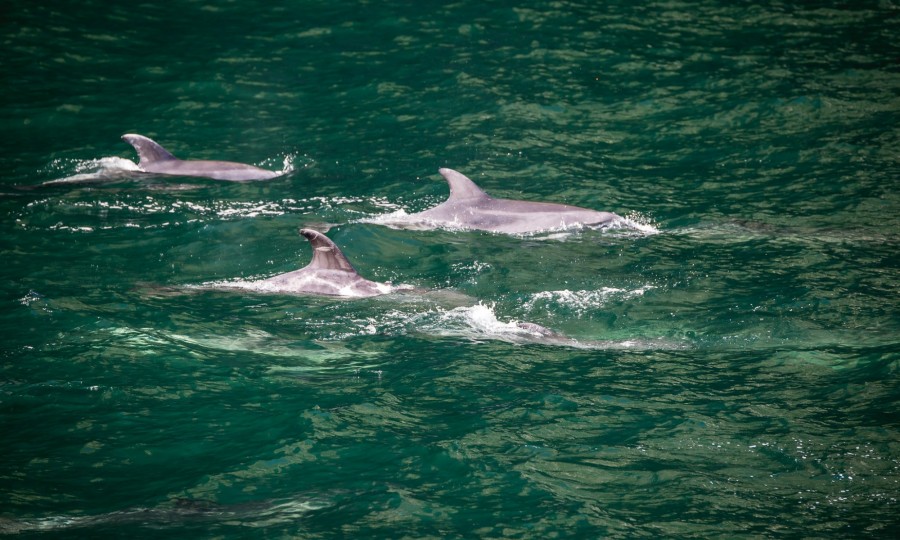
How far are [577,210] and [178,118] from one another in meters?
8.30

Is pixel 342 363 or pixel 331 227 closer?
pixel 342 363

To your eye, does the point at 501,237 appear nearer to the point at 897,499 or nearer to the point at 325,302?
the point at 325,302

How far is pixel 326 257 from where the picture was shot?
35.9 feet

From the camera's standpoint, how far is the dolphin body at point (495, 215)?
13.1 meters

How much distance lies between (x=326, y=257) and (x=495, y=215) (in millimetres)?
3137

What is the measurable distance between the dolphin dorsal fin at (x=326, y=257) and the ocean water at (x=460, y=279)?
0.45 meters

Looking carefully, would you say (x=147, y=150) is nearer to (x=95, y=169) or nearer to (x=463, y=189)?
(x=95, y=169)

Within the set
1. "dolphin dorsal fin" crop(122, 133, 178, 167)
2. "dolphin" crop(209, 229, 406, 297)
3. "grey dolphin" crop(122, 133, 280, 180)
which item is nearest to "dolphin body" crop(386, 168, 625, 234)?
"dolphin" crop(209, 229, 406, 297)

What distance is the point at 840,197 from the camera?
13867 mm

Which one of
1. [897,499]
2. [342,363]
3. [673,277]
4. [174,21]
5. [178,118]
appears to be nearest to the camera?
[897,499]

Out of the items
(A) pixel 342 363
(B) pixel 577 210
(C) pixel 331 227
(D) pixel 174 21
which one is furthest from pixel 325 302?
(D) pixel 174 21

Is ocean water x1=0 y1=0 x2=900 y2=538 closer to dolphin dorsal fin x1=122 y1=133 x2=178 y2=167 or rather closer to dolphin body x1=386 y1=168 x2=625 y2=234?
dolphin body x1=386 y1=168 x2=625 y2=234

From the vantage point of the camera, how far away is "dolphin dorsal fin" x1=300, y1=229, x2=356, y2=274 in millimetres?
10695

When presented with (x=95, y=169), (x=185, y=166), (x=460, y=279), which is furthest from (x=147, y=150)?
(x=460, y=279)
